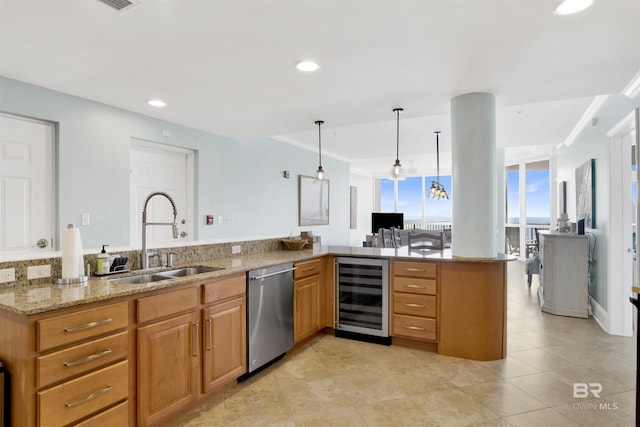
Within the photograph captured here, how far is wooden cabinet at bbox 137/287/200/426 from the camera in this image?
2.05 metres

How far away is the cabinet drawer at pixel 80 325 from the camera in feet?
5.38

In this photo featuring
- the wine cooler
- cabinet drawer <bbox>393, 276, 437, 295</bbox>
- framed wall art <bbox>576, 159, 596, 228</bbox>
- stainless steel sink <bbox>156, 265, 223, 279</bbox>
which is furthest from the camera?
framed wall art <bbox>576, 159, 596, 228</bbox>

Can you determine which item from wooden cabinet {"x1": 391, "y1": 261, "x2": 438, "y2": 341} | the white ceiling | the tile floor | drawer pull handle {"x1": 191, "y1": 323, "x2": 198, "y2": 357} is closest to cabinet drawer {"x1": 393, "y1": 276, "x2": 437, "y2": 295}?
wooden cabinet {"x1": 391, "y1": 261, "x2": 438, "y2": 341}

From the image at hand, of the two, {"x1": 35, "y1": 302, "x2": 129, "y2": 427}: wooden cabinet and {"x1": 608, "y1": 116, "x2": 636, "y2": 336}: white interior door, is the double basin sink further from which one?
{"x1": 608, "y1": 116, "x2": 636, "y2": 336}: white interior door

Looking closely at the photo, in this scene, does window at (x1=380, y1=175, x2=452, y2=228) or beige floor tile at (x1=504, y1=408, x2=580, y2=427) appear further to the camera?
window at (x1=380, y1=175, x2=452, y2=228)

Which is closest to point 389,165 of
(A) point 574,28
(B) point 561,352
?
(B) point 561,352

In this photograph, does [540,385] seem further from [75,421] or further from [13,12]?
[13,12]

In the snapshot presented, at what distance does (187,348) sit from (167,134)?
7.12 feet

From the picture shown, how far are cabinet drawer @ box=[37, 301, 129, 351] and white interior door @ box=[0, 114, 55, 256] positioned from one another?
1148 mm

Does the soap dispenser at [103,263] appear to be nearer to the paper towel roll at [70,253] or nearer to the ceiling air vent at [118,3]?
the paper towel roll at [70,253]

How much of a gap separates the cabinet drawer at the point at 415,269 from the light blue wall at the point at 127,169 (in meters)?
1.89

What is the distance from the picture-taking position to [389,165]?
10164 millimetres

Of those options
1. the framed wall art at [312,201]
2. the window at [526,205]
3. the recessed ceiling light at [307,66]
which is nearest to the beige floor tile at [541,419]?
the recessed ceiling light at [307,66]

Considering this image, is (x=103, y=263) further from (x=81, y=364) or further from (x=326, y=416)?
(x=326, y=416)
